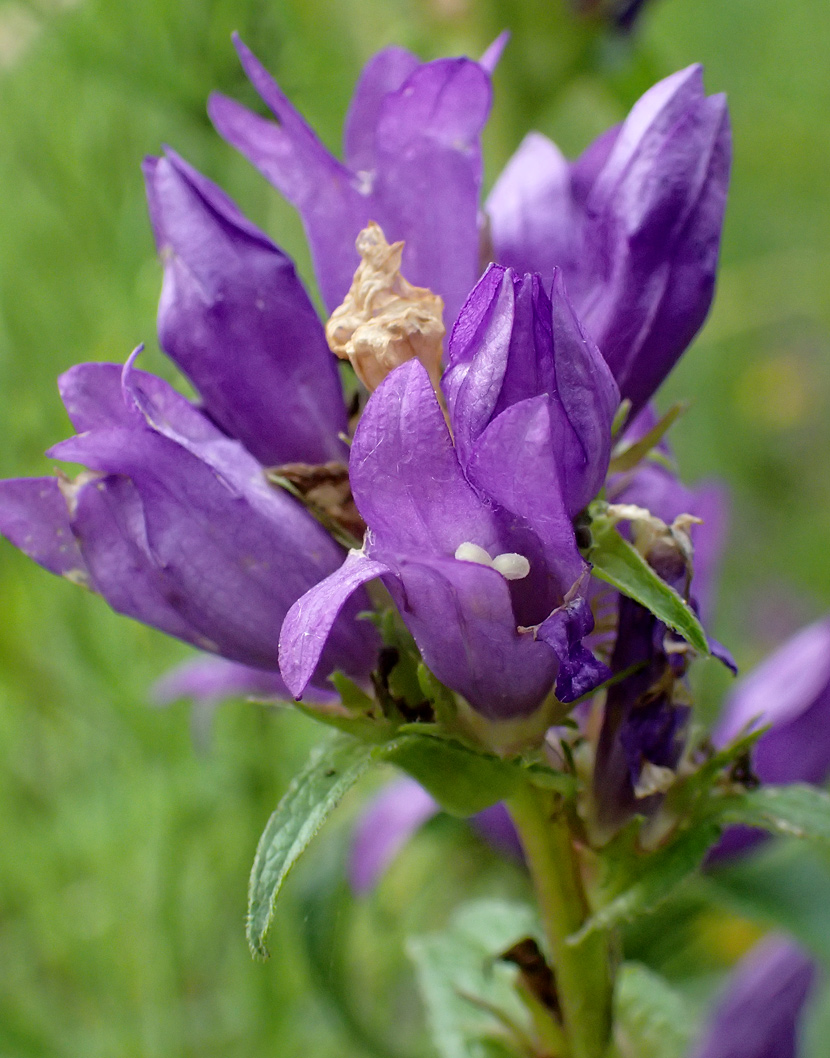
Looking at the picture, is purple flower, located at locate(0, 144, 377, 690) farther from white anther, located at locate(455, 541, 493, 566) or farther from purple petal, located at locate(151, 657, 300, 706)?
purple petal, located at locate(151, 657, 300, 706)

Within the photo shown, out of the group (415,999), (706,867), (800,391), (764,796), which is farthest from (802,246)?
(764,796)

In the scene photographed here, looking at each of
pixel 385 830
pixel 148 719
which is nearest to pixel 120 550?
pixel 385 830

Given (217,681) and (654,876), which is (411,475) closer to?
(654,876)

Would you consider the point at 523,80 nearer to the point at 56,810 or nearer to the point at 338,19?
the point at 338,19

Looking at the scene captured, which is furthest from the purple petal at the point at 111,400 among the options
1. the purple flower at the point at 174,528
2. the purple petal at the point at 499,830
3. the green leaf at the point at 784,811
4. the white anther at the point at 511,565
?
the purple petal at the point at 499,830

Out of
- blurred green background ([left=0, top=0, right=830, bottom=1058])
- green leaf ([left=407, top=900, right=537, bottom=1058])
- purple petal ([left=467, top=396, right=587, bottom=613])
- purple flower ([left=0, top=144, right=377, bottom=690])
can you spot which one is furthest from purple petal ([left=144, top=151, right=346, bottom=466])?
blurred green background ([left=0, top=0, right=830, bottom=1058])

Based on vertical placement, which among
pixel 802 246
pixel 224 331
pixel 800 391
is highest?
pixel 224 331
